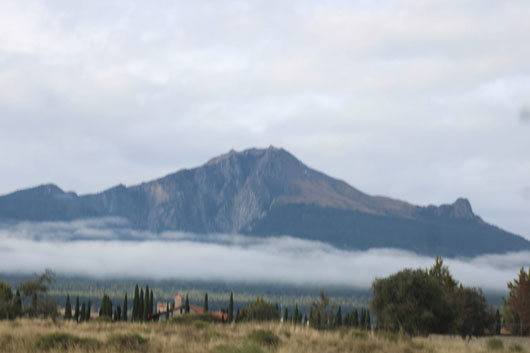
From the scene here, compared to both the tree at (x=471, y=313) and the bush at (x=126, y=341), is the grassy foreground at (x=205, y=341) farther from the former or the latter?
the tree at (x=471, y=313)

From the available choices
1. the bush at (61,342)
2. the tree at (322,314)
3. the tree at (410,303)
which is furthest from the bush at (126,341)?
the tree at (410,303)

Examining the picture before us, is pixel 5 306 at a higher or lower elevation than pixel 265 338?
lower

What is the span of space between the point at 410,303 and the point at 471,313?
14.3 metres

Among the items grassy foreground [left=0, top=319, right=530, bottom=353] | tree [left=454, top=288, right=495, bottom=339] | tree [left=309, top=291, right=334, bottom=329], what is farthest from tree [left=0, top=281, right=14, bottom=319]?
tree [left=454, top=288, right=495, bottom=339]

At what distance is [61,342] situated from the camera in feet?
68.9

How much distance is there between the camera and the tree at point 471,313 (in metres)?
68.9

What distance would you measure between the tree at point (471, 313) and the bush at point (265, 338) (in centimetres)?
4802

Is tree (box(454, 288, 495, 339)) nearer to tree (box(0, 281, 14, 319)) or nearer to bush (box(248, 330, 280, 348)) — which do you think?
tree (box(0, 281, 14, 319))

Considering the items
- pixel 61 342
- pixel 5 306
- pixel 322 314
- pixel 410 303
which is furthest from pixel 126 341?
pixel 322 314

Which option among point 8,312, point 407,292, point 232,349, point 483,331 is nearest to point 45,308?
point 8,312

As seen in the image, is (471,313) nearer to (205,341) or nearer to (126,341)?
(205,341)

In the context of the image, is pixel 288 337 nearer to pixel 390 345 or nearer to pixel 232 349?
pixel 390 345

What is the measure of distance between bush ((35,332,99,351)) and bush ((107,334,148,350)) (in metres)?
0.63

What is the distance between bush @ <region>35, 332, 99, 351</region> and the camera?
20234 millimetres
